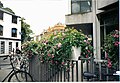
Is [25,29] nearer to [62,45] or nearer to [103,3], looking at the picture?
[62,45]

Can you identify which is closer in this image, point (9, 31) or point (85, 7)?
point (9, 31)

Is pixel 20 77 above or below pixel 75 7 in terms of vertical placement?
below

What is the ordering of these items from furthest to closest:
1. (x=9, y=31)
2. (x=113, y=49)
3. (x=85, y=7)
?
1. (x=85, y=7)
2. (x=9, y=31)
3. (x=113, y=49)

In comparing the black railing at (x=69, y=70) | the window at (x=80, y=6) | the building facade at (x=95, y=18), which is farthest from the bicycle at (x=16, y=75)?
the window at (x=80, y=6)

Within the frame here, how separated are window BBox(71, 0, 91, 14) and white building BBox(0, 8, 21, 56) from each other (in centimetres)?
334

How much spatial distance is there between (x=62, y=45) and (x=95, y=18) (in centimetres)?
315

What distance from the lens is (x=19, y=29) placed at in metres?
3.05

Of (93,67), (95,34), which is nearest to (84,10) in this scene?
(95,34)

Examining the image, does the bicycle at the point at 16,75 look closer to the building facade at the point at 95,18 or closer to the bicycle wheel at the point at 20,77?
the bicycle wheel at the point at 20,77

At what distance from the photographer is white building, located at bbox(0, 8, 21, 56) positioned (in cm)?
287

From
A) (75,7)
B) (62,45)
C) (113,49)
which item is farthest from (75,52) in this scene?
(75,7)

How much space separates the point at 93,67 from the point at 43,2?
47.8 inches

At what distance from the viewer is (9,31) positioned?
2.98 m

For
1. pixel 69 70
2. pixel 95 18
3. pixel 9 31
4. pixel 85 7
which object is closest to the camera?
pixel 69 70
